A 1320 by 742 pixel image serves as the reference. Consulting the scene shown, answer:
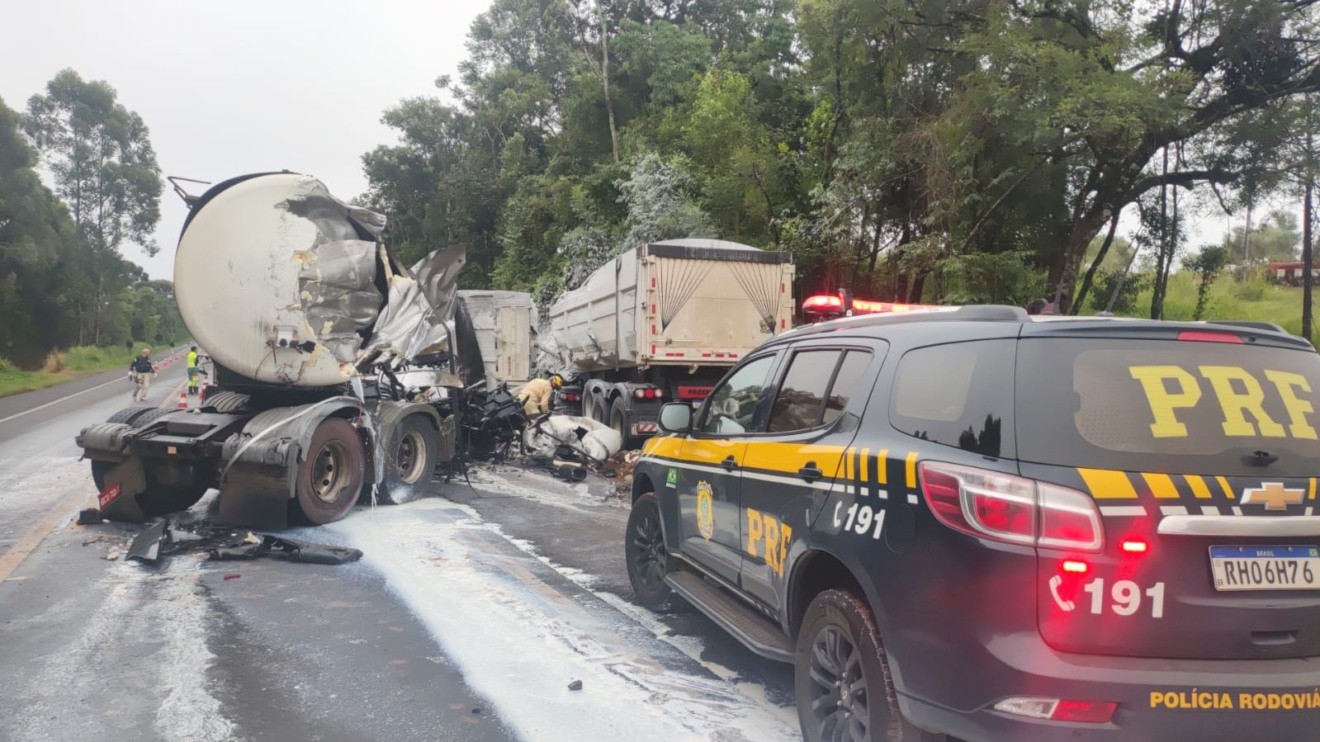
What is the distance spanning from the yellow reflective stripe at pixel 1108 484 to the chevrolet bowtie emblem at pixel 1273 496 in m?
0.36

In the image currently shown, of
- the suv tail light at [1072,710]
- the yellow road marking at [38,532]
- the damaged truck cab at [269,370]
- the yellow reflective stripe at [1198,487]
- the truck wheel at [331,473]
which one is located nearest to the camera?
the suv tail light at [1072,710]

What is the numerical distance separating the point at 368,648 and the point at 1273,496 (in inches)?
168

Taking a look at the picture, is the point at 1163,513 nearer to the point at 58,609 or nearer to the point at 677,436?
the point at 677,436

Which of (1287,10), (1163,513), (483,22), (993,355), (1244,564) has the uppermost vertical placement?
(483,22)

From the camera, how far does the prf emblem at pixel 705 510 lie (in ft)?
14.8

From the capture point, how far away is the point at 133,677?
428 centimetres

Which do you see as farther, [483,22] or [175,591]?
[483,22]

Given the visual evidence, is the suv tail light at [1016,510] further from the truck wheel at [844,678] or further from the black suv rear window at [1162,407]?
the truck wheel at [844,678]

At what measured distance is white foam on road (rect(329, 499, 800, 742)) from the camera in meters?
3.78

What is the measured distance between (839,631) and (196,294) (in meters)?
7.06

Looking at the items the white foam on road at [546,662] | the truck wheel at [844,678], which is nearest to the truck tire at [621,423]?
the white foam on road at [546,662]

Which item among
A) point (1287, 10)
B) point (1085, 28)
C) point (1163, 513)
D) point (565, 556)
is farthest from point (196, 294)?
point (1287, 10)

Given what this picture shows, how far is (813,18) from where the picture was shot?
18.0 meters

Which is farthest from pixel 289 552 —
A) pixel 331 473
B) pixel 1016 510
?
pixel 1016 510
